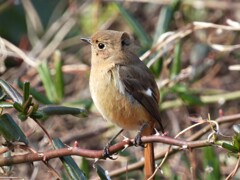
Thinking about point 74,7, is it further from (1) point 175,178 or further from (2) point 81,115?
(2) point 81,115

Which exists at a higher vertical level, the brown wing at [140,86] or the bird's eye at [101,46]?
the bird's eye at [101,46]

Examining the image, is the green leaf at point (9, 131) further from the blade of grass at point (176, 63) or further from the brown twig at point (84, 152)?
the blade of grass at point (176, 63)

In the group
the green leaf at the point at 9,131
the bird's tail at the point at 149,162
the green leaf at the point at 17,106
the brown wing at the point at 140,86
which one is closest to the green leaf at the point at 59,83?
the brown wing at the point at 140,86

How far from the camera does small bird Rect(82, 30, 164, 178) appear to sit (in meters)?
3.42

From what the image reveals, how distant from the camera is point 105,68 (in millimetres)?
3561

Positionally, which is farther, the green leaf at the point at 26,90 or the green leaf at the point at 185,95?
the green leaf at the point at 185,95

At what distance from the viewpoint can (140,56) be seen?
461 centimetres

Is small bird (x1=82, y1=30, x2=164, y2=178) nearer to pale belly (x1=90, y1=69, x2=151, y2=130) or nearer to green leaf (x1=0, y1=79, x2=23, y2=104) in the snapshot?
pale belly (x1=90, y1=69, x2=151, y2=130)

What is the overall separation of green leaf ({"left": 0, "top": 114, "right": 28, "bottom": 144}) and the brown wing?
0.89 meters

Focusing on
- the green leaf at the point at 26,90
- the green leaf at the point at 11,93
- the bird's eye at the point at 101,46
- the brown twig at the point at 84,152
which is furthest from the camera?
the bird's eye at the point at 101,46

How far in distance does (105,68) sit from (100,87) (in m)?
0.17

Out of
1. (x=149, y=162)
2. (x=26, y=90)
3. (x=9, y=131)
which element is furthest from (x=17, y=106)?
(x=149, y=162)

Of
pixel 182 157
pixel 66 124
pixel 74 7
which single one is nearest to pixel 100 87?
pixel 182 157

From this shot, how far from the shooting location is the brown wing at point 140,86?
3.51 metres
